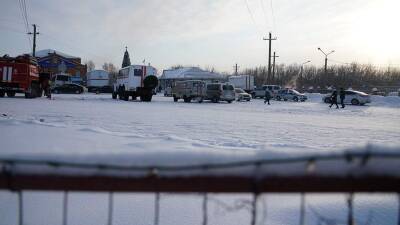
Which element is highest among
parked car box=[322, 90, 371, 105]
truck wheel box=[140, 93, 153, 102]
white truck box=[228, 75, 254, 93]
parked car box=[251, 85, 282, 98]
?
white truck box=[228, 75, 254, 93]

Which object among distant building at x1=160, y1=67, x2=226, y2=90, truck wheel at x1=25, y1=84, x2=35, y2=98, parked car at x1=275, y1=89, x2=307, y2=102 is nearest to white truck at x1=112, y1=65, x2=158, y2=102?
truck wheel at x1=25, y1=84, x2=35, y2=98

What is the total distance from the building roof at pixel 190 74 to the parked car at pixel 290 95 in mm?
19818

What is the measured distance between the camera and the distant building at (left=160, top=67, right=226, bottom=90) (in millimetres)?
65188

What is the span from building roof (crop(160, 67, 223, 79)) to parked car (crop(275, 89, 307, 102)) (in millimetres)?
19818

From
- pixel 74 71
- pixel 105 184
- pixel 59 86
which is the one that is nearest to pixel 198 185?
pixel 105 184

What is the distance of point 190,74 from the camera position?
6869cm

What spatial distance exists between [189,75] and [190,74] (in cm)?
33

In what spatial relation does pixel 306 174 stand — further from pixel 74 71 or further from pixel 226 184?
pixel 74 71

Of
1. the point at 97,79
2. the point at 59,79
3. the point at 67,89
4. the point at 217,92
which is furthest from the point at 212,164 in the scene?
the point at 97,79

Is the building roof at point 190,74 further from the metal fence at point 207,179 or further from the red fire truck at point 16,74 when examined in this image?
the metal fence at point 207,179

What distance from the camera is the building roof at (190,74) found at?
Result: 66.1 metres

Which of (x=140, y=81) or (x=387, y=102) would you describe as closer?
(x=140, y=81)

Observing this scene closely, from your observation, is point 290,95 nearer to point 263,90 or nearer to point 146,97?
point 263,90

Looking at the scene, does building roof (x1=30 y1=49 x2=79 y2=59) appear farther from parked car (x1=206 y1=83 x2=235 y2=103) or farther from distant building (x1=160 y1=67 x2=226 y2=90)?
parked car (x1=206 y1=83 x2=235 y2=103)
